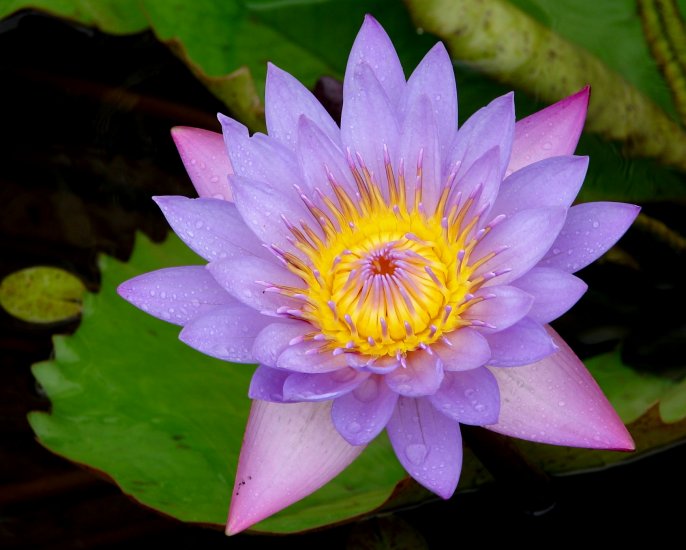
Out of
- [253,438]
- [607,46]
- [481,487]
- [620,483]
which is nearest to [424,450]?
[253,438]

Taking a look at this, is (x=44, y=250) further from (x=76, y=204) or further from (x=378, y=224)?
(x=378, y=224)

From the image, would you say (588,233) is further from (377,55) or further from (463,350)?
(377,55)

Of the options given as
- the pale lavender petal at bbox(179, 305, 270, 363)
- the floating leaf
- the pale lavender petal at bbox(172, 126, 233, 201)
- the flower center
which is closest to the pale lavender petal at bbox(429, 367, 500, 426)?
the flower center

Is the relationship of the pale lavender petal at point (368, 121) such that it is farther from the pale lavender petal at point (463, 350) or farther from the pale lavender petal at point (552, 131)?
the pale lavender petal at point (463, 350)

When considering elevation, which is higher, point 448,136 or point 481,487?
point 448,136

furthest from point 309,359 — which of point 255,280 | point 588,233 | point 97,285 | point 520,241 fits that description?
point 97,285

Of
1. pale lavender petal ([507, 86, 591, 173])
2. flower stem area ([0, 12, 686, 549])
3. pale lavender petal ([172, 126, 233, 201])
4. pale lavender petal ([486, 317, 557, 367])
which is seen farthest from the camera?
flower stem area ([0, 12, 686, 549])

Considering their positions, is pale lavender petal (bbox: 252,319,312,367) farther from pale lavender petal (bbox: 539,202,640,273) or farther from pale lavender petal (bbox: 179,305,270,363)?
pale lavender petal (bbox: 539,202,640,273)
